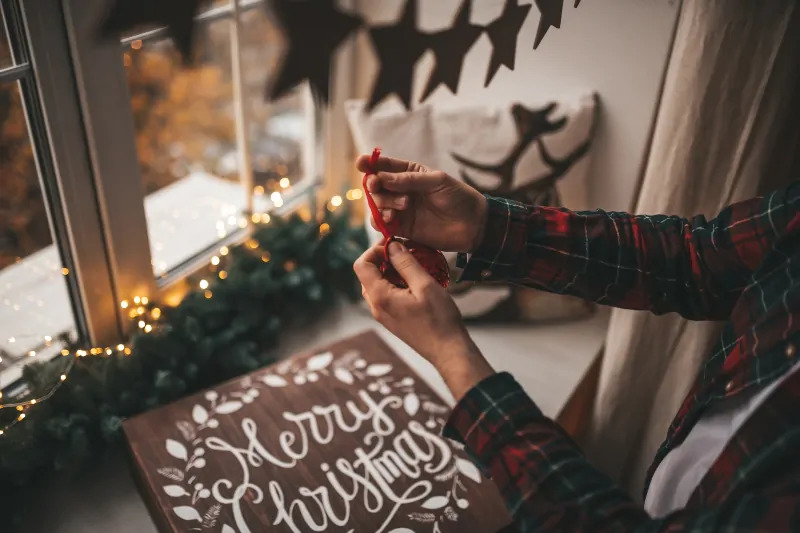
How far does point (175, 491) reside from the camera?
2.94ft

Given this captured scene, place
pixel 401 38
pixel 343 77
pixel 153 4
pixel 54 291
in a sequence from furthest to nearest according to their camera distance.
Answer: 1. pixel 343 77
2. pixel 54 291
3. pixel 401 38
4. pixel 153 4

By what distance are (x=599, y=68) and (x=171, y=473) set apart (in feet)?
2.94

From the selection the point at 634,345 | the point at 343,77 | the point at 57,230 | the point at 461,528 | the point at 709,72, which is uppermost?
the point at 709,72

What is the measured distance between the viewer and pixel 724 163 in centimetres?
91

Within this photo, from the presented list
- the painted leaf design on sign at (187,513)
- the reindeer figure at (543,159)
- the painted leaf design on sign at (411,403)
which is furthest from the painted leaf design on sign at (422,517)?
the reindeer figure at (543,159)

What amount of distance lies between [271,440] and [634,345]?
600 mm

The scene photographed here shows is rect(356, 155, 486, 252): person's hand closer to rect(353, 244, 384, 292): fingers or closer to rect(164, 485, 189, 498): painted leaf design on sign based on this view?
rect(353, 244, 384, 292): fingers

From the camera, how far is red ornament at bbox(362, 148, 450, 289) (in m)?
0.69

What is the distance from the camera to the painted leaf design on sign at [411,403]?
3.45 feet

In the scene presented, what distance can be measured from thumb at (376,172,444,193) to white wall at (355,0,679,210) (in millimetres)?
119

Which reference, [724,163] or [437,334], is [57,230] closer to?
[437,334]

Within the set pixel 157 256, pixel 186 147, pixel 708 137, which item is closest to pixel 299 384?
pixel 157 256

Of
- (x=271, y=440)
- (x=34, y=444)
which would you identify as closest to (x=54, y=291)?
(x=34, y=444)

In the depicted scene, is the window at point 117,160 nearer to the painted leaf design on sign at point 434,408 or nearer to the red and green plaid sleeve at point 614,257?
the red and green plaid sleeve at point 614,257
